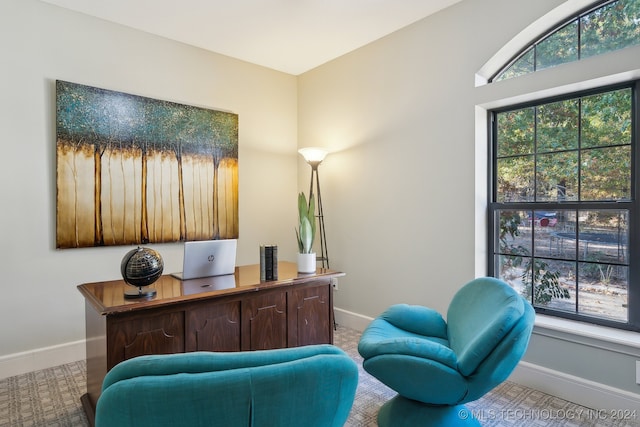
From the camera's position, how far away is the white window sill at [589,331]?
2158mm

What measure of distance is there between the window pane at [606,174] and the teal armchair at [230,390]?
224cm

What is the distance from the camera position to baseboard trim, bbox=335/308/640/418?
7.04ft

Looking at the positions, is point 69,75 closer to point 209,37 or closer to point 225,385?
point 209,37

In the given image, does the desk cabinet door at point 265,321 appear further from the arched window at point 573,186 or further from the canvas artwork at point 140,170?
the arched window at point 573,186

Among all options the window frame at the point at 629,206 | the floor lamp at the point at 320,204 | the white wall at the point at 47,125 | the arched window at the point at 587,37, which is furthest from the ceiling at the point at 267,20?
the window frame at the point at 629,206

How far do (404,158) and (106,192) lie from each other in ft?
8.33

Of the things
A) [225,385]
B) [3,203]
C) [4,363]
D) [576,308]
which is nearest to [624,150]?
[576,308]

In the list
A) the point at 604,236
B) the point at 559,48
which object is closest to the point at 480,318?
the point at 604,236

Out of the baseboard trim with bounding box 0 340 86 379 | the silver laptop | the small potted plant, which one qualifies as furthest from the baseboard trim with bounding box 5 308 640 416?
the small potted plant

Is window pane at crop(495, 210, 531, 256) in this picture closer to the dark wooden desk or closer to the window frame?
the window frame

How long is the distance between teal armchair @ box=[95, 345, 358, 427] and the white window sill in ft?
6.46

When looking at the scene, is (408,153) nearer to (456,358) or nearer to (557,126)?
(557,126)

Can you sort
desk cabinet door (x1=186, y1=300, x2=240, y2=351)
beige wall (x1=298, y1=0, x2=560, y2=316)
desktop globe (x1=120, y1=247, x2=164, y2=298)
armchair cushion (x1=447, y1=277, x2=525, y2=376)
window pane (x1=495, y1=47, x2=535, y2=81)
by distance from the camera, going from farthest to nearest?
beige wall (x1=298, y1=0, x2=560, y2=316)
window pane (x1=495, y1=47, x2=535, y2=81)
desk cabinet door (x1=186, y1=300, x2=240, y2=351)
desktop globe (x1=120, y1=247, x2=164, y2=298)
armchair cushion (x1=447, y1=277, x2=525, y2=376)

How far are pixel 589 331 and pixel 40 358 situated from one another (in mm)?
3862
